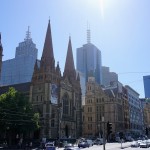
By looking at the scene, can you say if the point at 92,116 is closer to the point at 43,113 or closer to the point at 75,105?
the point at 75,105

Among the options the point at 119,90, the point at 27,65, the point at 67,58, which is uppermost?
the point at 27,65

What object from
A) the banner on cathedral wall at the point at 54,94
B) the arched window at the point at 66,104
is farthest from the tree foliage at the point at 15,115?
the arched window at the point at 66,104

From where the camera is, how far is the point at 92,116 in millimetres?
107000

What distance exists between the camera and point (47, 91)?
80.2m

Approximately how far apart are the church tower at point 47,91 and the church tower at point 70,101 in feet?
12.7

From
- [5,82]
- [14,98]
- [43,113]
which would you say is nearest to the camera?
[14,98]

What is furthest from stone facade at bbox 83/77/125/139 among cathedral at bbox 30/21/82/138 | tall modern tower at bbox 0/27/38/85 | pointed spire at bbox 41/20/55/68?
tall modern tower at bbox 0/27/38/85

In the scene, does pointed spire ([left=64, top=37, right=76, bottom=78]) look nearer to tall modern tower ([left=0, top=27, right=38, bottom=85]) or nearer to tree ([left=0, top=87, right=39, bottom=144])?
tree ([left=0, top=87, right=39, bottom=144])

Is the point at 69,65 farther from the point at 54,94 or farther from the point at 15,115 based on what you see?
the point at 15,115

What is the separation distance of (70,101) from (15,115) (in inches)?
1436

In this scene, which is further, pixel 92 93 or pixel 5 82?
pixel 5 82

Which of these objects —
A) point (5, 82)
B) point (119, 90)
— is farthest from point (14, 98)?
point (5, 82)

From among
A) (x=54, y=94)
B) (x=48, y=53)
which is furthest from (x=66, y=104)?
(x=48, y=53)

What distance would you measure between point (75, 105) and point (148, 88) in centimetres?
9151
